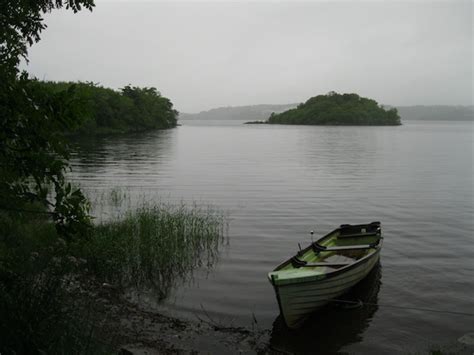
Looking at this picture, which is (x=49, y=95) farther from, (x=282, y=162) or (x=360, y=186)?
(x=282, y=162)

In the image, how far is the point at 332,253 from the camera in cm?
1346

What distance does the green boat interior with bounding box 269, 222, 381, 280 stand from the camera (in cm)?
1066

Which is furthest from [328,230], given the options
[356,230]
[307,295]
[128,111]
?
[128,111]

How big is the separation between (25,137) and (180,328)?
6.95m

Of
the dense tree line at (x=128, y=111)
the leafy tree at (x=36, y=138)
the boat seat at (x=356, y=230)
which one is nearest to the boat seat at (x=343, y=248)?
the boat seat at (x=356, y=230)

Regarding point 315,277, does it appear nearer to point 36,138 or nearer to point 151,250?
point 151,250

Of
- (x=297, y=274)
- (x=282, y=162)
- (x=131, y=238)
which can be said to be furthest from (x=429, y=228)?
(x=282, y=162)

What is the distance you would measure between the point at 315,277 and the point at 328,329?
1613 mm

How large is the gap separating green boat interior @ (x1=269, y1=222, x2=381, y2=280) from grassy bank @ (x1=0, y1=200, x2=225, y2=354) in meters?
3.69

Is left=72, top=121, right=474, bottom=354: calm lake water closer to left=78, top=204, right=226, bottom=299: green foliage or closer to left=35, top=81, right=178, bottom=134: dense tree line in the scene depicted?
left=78, top=204, right=226, bottom=299: green foliage

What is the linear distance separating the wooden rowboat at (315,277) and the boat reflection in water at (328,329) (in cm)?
33

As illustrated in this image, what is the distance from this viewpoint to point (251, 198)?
2683 cm

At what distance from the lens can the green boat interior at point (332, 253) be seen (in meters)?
10.7

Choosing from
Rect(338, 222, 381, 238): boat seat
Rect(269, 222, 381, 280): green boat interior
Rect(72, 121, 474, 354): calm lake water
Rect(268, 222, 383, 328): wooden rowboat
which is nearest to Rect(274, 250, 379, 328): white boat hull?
Rect(268, 222, 383, 328): wooden rowboat
